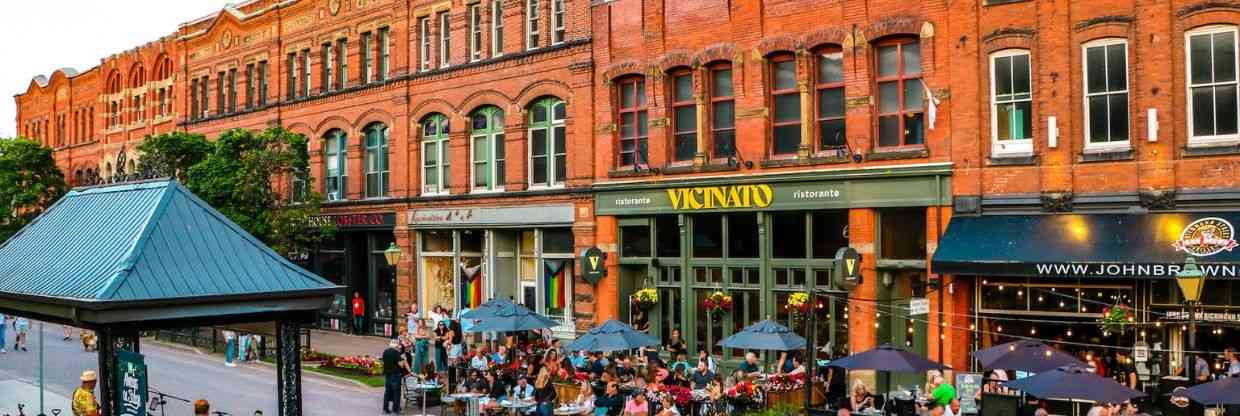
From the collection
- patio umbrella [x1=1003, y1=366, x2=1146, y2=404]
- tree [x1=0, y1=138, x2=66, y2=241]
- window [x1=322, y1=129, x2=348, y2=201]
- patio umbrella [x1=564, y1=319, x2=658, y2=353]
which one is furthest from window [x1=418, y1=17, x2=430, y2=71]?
patio umbrella [x1=1003, y1=366, x2=1146, y2=404]

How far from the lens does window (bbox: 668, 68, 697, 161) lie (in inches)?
1140

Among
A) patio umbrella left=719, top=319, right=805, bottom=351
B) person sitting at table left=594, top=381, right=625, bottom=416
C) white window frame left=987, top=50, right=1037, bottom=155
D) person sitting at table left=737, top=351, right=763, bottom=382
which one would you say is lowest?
person sitting at table left=594, top=381, right=625, bottom=416

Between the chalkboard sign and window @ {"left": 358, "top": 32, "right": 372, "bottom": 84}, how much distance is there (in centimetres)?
2442

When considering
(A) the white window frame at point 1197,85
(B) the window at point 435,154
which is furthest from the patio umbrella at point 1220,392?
(B) the window at point 435,154

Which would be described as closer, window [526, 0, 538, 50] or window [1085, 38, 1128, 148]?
window [1085, 38, 1128, 148]

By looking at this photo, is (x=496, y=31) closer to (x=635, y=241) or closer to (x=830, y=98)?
(x=635, y=241)

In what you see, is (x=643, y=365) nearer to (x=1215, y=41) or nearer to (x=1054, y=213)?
(x=1054, y=213)

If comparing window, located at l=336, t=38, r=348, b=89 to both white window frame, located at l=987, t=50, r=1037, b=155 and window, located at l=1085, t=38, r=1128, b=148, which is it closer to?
white window frame, located at l=987, t=50, r=1037, b=155

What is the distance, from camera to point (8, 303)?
52.6 ft

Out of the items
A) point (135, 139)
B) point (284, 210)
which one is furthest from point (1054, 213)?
point (135, 139)

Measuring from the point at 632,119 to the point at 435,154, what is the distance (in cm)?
938

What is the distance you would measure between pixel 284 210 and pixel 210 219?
2321 centimetres

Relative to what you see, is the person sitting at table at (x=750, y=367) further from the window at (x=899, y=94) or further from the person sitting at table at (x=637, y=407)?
the window at (x=899, y=94)

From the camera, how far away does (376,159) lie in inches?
1569
